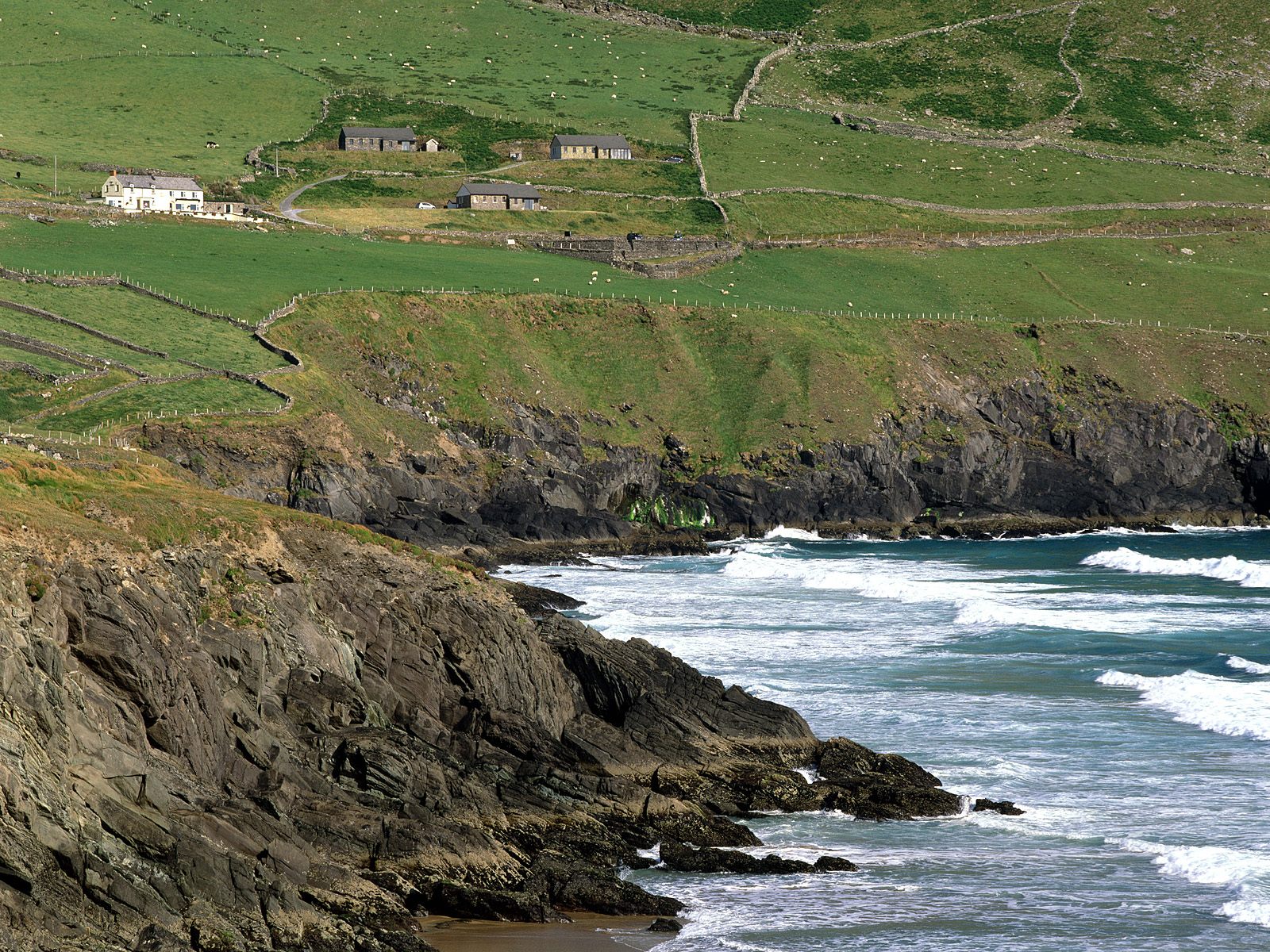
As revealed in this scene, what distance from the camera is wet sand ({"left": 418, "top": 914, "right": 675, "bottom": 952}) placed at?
34250 millimetres

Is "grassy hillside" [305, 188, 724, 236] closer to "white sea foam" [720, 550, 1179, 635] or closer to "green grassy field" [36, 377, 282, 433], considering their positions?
"green grassy field" [36, 377, 282, 433]

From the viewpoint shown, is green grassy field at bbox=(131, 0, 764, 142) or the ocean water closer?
the ocean water

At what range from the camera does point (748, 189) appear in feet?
524

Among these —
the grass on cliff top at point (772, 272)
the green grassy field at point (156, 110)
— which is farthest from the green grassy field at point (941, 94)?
the green grassy field at point (156, 110)

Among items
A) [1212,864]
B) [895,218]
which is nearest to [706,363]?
[895,218]

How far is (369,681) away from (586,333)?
72.8 metres

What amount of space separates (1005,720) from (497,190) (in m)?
103

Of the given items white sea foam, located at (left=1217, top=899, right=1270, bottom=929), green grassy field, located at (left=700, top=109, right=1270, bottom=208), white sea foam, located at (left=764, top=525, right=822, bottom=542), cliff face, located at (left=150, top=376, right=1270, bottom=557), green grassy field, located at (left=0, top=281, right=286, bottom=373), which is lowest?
white sea foam, located at (left=1217, top=899, right=1270, bottom=929)

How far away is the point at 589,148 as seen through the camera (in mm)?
165125

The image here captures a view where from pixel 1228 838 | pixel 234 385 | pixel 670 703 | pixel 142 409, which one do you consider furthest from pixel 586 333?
pixel 1228 838

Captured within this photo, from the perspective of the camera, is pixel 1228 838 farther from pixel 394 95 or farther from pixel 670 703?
pixel 394 95

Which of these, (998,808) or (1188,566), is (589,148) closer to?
(1188,566)

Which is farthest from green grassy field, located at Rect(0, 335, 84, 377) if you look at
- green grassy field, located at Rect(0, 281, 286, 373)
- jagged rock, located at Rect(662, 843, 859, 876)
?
jagged rock, located at Rect(662, 843, 859, 876)

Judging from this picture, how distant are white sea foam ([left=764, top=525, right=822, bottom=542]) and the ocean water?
122 inches
